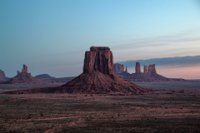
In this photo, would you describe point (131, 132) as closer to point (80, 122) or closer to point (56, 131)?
point (56, 131)

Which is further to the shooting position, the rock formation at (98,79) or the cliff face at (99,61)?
the cliff face at (99,61)

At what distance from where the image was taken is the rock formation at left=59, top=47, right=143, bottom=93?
109 m

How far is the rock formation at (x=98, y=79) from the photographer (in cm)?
10875

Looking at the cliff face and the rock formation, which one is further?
the cliff face

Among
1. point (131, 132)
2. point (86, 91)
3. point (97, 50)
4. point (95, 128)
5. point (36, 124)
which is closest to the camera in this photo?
point (131, 132)

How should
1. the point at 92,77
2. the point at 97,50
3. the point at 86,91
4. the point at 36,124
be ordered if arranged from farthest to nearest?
the point at 97,50
the point at 92,77
the point at 86,91
the point at 36,124

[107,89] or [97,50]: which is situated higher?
[97,50]

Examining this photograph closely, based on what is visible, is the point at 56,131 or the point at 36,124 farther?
the point at 36,124

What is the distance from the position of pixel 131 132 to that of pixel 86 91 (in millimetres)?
76266

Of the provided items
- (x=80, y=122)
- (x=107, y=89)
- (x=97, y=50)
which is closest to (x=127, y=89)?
(x=107, y=89)

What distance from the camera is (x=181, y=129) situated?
3089 centimetres

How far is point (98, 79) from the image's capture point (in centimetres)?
11312

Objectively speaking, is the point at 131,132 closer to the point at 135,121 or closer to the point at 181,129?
the point at 181,129

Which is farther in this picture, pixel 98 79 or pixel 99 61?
pixel 99 61
